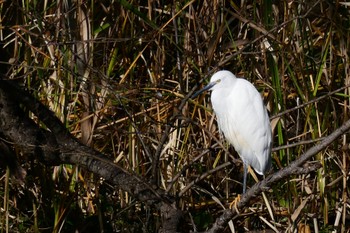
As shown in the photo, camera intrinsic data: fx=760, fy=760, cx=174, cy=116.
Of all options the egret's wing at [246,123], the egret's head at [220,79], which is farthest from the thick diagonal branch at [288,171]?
the egret's head at [220,79]

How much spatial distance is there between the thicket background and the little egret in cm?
7

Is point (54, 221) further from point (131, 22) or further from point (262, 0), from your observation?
point (262, 0)

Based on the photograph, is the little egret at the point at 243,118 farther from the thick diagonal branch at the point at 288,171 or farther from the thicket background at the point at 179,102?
the thick diagonal branch at the point at 288,171

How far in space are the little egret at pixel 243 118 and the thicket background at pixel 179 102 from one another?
7 centimetres

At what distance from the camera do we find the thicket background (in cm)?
257

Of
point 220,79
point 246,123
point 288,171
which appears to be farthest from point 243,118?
point 288,171

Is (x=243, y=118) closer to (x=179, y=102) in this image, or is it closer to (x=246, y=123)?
(x=246, y=123)

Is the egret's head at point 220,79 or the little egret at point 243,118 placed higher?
the egret's head at point 220,79

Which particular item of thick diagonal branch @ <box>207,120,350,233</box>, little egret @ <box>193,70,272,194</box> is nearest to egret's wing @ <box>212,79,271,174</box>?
little egret @ <box>193,70,272,194</box>

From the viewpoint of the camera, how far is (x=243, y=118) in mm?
2705

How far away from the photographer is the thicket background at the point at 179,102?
257cm

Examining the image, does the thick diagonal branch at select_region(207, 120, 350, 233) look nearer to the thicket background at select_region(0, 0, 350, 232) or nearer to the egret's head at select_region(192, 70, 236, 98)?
the thicket background at select_region(0, 0, 350, 232)

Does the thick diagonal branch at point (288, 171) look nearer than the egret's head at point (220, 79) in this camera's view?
Yes

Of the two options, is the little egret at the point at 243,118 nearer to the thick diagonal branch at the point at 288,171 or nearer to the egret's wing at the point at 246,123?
the egret's wing at the point at 246,123
